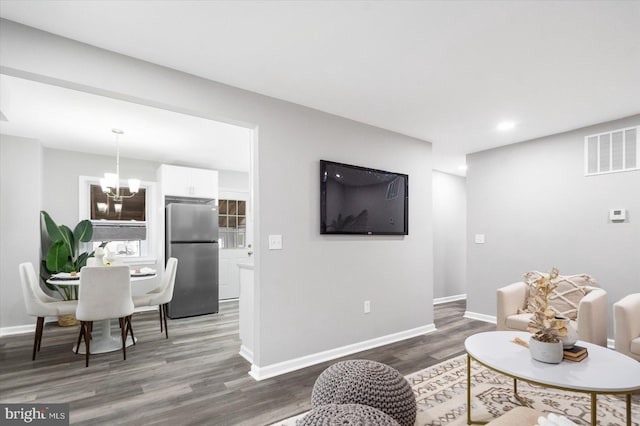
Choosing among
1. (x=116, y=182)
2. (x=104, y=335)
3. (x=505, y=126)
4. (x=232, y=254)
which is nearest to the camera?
(x=104, y=335)

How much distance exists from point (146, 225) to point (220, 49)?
13.9ft

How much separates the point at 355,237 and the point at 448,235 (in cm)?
329

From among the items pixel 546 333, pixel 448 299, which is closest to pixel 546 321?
pixel 546 333

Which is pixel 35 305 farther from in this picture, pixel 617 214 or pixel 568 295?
pixel 617 214

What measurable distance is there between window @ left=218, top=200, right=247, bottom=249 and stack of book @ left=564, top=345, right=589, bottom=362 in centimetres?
541

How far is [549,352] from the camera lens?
1.84 metres

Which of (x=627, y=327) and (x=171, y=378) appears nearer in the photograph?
(x=627, y=327)

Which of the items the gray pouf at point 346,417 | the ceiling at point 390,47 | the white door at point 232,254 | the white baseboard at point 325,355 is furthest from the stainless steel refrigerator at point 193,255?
the gray pouf at point 346,417

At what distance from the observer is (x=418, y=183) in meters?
4.11

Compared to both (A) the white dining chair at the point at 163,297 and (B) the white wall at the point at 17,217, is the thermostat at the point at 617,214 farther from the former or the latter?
(B) the white wall at the point at 17,217

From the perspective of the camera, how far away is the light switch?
111 inches

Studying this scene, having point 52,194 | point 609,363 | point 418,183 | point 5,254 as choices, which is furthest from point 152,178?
point 609,363

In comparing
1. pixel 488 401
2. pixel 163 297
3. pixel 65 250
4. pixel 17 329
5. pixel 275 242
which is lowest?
pixel 17 329

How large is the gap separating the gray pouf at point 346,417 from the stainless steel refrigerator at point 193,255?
164 inches
